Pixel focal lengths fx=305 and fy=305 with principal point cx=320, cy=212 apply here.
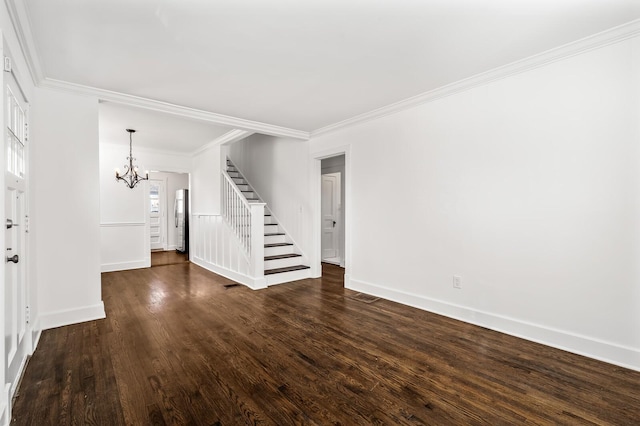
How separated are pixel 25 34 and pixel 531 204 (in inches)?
164

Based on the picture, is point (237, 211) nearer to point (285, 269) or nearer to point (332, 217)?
point (285, 269)

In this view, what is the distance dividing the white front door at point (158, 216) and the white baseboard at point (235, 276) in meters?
3.16

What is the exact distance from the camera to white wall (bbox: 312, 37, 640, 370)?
2.28 meters

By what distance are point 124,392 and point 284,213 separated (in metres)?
4.04

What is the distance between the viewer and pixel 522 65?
2.67 m

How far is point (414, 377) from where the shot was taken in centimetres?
213

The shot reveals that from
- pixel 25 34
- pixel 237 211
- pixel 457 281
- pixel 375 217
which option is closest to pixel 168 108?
pixel 25 34

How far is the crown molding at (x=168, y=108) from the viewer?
307cm

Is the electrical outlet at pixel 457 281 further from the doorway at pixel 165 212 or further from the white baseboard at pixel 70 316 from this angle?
the doorway at pixel 165 212

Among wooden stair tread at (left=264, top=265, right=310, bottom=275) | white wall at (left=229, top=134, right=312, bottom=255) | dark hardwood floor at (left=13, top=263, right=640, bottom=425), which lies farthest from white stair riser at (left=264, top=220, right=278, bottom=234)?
dark hardwood floor at (left=13, top=263, right=640, bottom=425)

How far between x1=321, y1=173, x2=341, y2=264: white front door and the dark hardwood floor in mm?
3475

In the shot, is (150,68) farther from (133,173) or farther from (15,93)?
(133,173)

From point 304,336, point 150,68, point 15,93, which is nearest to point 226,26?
point 150,68

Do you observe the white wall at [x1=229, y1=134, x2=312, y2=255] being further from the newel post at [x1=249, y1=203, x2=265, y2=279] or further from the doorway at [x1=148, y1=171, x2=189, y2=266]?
the doorway at [x1=148, y1=171, x2=189, y2=266]
